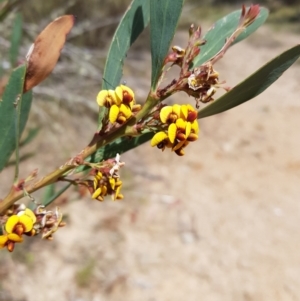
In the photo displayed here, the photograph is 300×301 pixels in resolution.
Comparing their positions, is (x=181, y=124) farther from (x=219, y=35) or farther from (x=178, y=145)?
(x=219, y=35)

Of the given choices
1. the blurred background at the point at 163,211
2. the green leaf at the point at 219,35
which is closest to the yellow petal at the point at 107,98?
the green leaf at the point at 219,35

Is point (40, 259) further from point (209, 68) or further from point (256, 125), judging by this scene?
point (256, 125)

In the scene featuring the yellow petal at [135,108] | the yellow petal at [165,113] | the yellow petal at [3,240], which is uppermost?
the yellow petal at [135,108]

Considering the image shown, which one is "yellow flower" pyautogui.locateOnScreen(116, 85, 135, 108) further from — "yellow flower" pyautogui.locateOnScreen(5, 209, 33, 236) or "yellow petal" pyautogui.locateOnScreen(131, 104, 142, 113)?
"yellow flower" pyautogui.locateOnScreen(5, 209, 33, 236)

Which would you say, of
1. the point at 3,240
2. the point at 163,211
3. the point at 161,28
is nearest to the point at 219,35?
the point at 161,28

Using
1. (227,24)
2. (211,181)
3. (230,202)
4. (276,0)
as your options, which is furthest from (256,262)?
(276,0)

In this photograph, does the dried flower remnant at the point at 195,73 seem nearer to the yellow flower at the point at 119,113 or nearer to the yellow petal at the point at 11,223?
the yellow flower at the point at 119,113

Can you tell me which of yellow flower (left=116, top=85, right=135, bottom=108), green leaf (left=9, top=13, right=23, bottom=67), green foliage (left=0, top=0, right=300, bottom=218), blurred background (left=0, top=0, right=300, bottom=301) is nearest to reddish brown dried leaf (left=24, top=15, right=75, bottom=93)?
green foliage (left=0, top=0, right=300, bottom=218)
